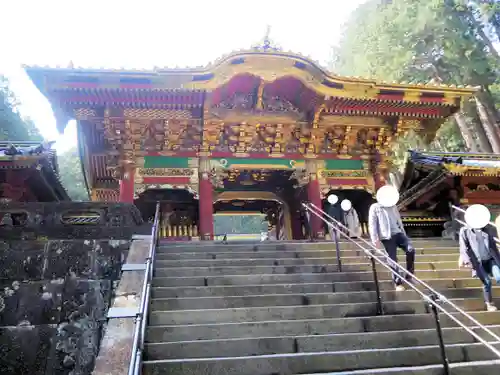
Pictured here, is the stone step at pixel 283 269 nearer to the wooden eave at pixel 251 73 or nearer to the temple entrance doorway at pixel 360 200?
the wooden eave at pixel 251 73

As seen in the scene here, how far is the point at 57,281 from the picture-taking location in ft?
19.4

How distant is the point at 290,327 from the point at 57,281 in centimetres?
354

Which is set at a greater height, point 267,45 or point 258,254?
point 267,45

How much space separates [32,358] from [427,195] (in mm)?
10441

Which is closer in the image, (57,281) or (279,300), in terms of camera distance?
(279,300)

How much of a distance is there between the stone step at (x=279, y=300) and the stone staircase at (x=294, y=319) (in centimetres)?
1

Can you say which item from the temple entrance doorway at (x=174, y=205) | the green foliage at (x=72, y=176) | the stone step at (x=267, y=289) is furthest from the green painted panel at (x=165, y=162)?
the green foliage at (x=72, y=176)

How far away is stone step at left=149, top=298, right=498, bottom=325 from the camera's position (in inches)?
186

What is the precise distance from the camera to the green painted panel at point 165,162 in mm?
10953

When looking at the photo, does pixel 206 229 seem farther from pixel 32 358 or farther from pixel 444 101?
pixel 444 101

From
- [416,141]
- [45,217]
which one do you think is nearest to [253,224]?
[416,141]

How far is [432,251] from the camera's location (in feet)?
26.4

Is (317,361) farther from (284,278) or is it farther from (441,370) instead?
(284,278)

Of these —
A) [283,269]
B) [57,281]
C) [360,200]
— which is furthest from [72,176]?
[283,269]
